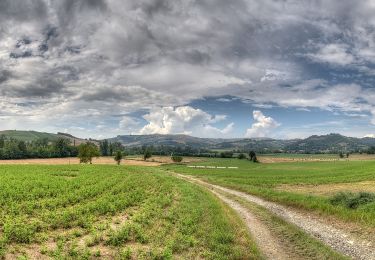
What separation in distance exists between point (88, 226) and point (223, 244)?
1011cm

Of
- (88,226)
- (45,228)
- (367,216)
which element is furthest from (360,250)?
(45,228)

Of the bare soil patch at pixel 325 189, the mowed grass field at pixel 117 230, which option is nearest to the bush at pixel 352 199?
the mowed grass field at pixel 117 230

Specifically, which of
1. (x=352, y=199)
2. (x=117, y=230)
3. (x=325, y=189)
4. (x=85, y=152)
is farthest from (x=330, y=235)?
(x=85, y=152)

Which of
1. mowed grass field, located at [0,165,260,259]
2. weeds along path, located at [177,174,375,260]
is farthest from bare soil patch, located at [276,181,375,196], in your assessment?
mowed grass field, located at [0,165,260,259]

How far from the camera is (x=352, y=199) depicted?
35438 millimetres

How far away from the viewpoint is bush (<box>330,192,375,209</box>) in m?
34.6

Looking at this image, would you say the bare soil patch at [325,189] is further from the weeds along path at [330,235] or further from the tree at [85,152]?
the tree at [85,152]

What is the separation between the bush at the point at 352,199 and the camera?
34634 millimetres

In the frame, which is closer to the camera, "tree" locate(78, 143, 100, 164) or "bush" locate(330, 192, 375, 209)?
"bush" locate(330, 192, 375, 209)

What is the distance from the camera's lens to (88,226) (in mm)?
26781

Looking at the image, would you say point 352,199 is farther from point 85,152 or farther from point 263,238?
point 85,152

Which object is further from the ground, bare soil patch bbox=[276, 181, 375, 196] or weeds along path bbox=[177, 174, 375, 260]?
weeds along path bbox=[177, 174, 375, 260]

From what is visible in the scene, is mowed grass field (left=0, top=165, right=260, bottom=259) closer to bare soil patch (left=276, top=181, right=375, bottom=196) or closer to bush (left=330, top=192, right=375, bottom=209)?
bush (left=330, top=192, right=375, bottom=209)

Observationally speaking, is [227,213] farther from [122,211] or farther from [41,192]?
[41,192]
